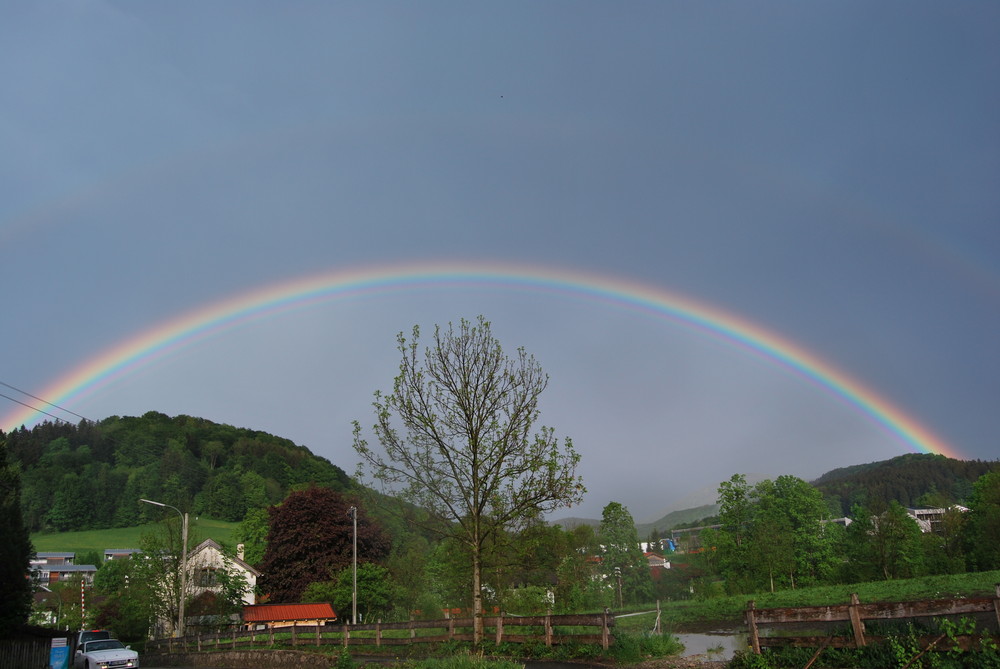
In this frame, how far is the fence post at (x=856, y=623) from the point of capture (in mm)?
10320

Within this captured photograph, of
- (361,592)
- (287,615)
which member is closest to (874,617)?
(287,615)

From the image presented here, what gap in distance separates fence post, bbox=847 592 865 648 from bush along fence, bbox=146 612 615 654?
6.77 m

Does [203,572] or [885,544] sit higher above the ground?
[203,572]

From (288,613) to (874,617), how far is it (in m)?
46.2

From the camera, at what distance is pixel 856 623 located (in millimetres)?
10383

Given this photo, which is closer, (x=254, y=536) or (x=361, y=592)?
(x=361, y=592)

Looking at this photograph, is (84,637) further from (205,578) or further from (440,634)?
(205,578)

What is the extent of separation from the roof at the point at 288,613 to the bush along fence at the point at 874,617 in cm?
4193

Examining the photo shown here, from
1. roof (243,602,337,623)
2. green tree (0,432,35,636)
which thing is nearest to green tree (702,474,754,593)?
roof (243,602,337,623)

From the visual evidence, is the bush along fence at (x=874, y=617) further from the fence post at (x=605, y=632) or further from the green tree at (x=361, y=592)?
the green tree at (x=361, y=592)

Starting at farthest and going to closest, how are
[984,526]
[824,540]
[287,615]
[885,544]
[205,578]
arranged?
1. [824,540]
2. [885,544]
3. [205,578]
4. [984,526]
5. [287,615]

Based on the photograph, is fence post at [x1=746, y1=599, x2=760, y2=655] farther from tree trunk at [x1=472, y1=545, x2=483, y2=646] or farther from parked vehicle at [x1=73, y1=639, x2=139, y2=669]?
parked vehicle at [x1=73, y1=639, x2=139, y2=669]

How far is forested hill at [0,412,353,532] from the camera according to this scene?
12044 centimetres

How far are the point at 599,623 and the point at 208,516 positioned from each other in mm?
124484
